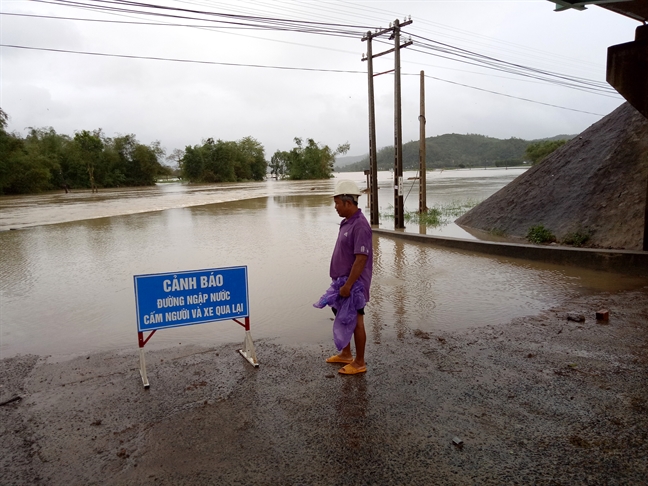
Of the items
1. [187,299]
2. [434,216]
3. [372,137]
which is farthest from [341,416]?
[434,216]

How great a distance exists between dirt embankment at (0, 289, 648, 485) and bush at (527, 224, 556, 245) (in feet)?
21.2

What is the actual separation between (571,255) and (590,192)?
10.9ft

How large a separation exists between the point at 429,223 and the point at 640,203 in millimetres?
7300

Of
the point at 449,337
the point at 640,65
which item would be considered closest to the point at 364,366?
the point at 449,337

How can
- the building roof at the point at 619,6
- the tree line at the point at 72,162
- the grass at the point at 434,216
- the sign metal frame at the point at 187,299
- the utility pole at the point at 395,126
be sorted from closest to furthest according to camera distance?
the sign metal frame at the point at 187,299, the building roof at the point at 619,6, the utility pole at the point at 395,126, the grass at the point at 434,216, the tree line at the point at 72,162

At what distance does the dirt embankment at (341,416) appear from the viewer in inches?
110

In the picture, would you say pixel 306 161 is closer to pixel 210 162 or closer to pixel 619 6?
pixel 210 162

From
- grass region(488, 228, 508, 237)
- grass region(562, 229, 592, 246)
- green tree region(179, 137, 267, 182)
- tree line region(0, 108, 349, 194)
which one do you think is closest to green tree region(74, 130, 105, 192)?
tree line region(0, 108, 349, 194)

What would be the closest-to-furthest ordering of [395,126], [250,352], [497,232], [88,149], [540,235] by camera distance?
[250,352], [540,235], [497,232], [395,126], [88,149]

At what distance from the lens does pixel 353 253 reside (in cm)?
407

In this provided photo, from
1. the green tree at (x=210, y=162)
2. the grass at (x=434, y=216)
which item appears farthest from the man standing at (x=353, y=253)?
the green tree at (x=210, y=162)

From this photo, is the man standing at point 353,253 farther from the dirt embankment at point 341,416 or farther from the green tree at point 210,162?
the green tree at point 210,162

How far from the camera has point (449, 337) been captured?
17.0 feet

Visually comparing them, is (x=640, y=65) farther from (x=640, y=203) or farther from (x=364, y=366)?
(x=364, y=366)
